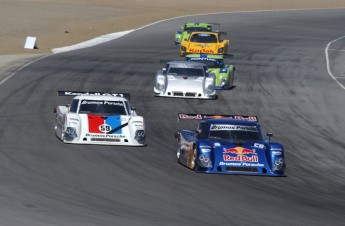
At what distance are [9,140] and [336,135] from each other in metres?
10.4

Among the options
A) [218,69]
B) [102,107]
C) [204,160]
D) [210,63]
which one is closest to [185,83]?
[218,69]

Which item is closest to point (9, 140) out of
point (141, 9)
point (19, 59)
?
point (19, 59)

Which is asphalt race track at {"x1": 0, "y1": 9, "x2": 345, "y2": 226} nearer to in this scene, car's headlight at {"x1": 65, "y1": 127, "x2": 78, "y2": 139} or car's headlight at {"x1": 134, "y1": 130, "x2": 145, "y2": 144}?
car's headlight at {"x1": 134, "y1": 130, "x2": 145, "y2": 144}

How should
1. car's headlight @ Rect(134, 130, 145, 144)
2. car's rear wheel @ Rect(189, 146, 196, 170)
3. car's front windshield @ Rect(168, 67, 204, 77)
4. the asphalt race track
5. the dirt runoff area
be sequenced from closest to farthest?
the asphalt race track, car's rear wheel @ Rect(189, 146, 196, 170), car's headlight @ Rect(134, 130, 145, 144), car's front windshield @ Rect(168, 67, 204, 77), the dirt runoff area

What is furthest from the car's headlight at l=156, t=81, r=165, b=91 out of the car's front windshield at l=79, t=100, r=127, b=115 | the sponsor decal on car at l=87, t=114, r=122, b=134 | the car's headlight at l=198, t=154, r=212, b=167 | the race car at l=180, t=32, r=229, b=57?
the car's headlight at l=198, t=154, r=212, b=167

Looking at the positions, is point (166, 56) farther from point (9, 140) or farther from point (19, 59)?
point (9, 140)

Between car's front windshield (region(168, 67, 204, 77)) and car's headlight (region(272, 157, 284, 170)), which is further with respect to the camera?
car's front windshield (region(168, 67, 204, 77))

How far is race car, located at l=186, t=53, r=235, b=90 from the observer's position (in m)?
39.7

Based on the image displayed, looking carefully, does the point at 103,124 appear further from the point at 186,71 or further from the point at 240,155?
the point at 186,71

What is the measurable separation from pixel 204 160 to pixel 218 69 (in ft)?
55.9

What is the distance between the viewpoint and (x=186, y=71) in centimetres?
3816

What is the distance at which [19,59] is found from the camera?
4847 centimetres

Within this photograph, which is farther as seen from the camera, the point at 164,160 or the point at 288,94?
the point at 288,94

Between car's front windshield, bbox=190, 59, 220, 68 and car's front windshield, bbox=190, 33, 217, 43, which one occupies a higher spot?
car's front windshield, bbox=190, 33, 217, 43
